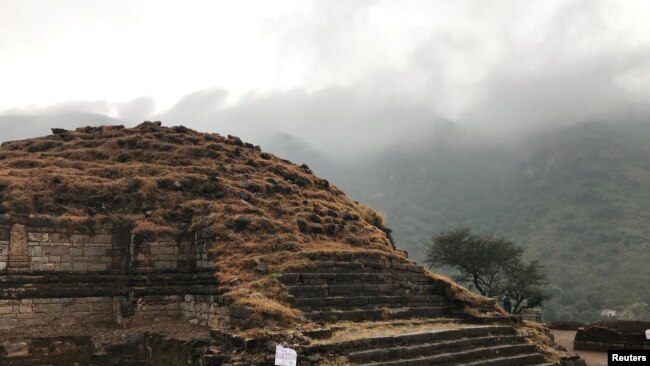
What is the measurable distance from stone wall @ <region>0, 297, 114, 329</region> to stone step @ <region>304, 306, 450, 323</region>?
5.67 metres

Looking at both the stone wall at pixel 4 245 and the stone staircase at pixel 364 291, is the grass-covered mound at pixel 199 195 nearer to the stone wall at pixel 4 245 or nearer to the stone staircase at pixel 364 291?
the stone wall at pixel 4 245

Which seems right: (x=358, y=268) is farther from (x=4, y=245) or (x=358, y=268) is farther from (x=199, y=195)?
(x=4, y=245)

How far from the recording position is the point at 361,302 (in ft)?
45.6

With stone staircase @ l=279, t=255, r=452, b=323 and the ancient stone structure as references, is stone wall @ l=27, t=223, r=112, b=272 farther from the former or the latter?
stone staircase @ l=279, t=255, r=452, b=323

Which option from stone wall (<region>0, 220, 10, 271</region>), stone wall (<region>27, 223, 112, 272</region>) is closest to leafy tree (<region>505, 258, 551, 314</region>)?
stone wall (<region>27, 223, 112, 272</region>)

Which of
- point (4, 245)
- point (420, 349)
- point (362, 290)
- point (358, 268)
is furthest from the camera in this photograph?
point (358, 268)

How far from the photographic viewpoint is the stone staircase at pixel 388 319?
11.2 metres

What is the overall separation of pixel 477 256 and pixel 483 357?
30.4 meters

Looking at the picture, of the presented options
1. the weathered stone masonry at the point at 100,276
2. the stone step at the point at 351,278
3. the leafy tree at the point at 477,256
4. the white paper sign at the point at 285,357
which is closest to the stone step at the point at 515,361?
the stone step at the point at 351,278

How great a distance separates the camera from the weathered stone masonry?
13.1 meters

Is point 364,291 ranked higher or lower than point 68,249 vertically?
lower

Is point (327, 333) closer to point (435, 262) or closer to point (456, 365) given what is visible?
point (456, 365)

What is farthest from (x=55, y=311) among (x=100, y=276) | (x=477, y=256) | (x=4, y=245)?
(x=477, y=256)

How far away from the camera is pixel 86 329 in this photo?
13250 millimetres
